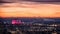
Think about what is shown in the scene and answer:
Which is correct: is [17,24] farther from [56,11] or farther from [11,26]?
[56,11]

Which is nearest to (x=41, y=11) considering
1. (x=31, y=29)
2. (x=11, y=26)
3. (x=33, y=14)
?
(x=33, y=14)

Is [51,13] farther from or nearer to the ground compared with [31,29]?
farther from the ground

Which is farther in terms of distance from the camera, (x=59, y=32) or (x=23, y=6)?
(x=23, y=6)

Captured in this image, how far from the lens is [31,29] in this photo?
36.6 inches

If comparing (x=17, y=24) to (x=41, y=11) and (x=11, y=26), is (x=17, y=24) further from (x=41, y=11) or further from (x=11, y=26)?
(x=41, y=11)

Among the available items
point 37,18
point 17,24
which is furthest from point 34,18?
point 17,24

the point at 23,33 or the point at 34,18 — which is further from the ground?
the point at 34,18

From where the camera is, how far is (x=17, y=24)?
0.94 meters

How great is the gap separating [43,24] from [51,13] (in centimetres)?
14

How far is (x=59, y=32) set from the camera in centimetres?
93

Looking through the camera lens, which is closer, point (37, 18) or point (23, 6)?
point (37, 18)

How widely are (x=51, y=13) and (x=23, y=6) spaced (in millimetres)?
262

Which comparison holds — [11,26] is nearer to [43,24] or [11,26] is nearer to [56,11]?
[43,24]

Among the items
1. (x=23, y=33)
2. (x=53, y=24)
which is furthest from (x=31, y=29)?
(x=53, y=24)
